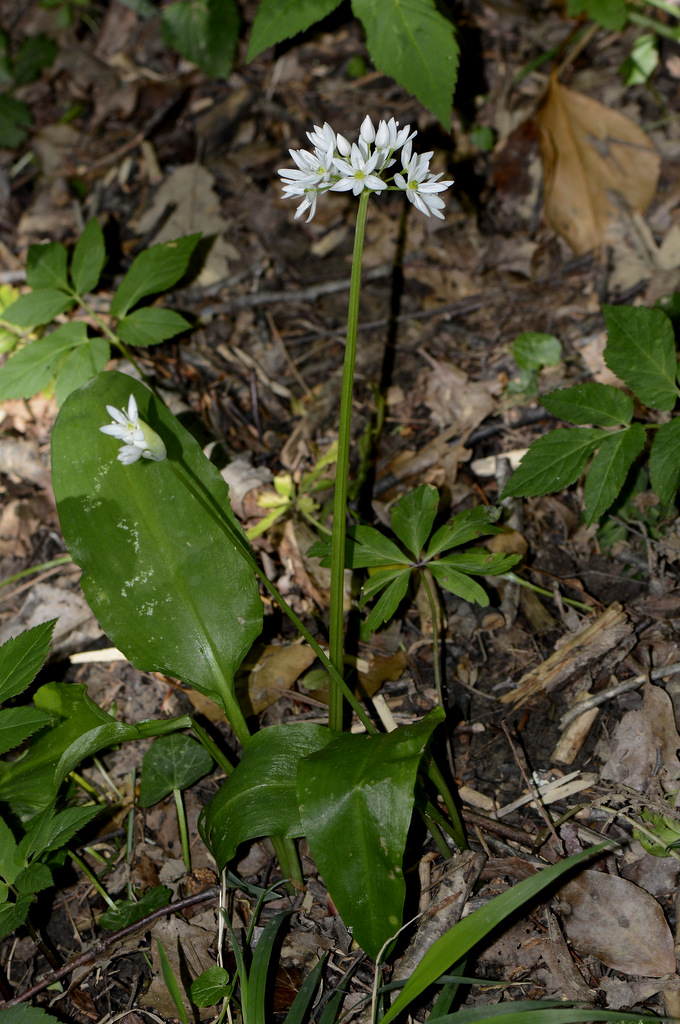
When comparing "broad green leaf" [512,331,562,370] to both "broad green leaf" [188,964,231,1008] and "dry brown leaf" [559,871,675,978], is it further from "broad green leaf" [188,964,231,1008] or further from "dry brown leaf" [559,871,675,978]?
"broad green leaf" [188,964,231,1008]

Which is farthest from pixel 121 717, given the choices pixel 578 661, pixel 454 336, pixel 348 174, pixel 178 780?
pixel 454 336

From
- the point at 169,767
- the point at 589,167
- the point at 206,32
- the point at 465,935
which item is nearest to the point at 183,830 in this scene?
the point at 169,767

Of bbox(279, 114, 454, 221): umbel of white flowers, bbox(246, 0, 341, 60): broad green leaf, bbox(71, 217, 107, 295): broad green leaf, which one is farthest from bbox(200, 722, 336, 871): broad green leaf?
bbox(246, 0, 341, 60): broad green leaf

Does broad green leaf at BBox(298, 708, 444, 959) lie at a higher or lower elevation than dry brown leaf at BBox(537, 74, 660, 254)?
lower

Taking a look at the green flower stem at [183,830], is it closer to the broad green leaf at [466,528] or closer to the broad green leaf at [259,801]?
the broad green leaf at [259,801]

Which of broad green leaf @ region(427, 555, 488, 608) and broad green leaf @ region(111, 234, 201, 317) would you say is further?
broad green leaf @ region(111, 234, 201, 317)
